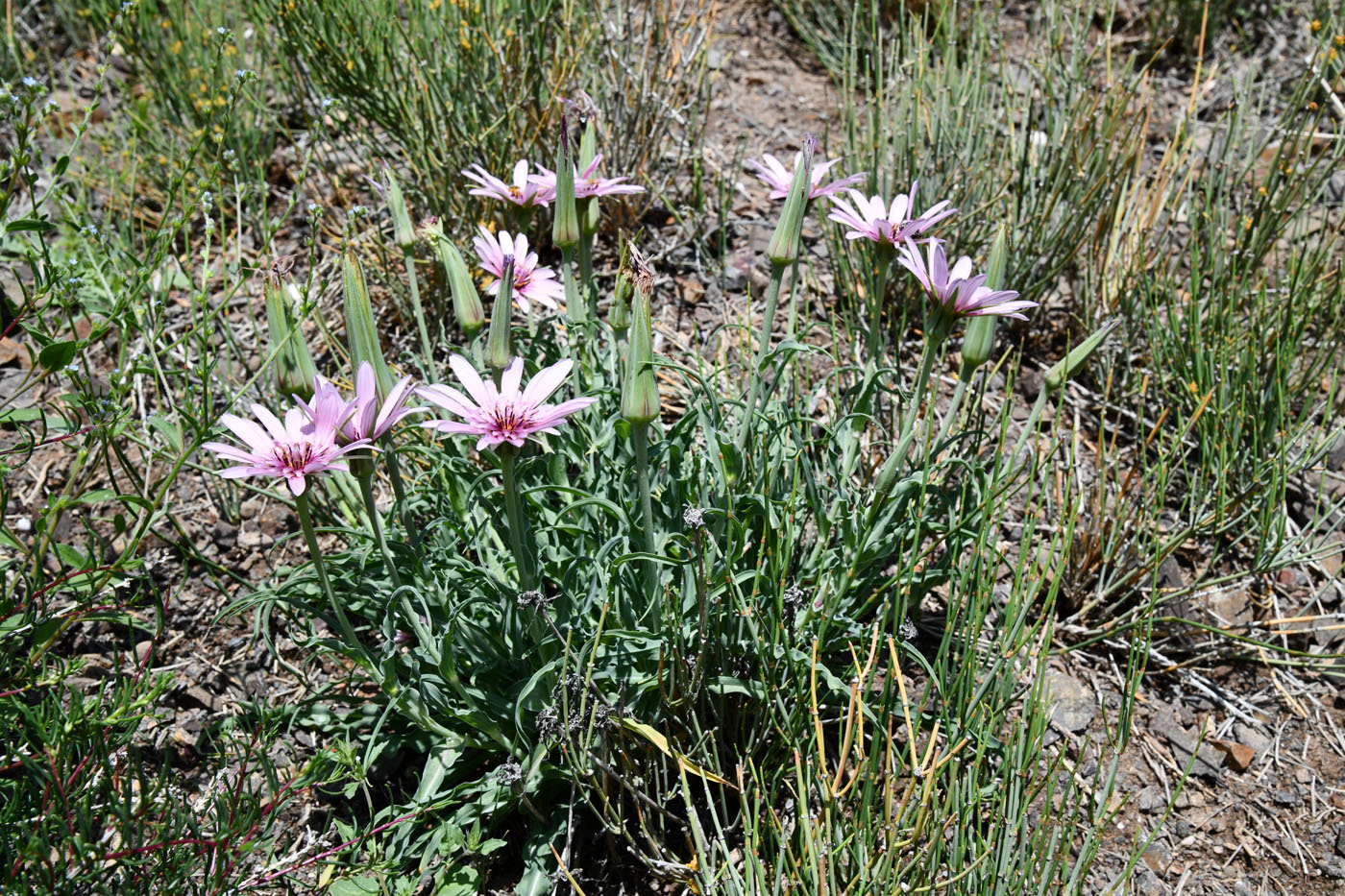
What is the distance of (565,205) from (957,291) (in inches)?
35.2

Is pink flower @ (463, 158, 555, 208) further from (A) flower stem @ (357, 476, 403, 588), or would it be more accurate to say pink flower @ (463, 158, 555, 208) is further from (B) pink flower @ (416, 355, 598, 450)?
(A) flower stem @ (357, 476, 403, 588)

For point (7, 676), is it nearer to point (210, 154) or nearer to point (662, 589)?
point (662, 589)

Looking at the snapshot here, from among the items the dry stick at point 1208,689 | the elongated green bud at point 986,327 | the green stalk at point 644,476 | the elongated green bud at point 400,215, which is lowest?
the dry stick at point 1208,689

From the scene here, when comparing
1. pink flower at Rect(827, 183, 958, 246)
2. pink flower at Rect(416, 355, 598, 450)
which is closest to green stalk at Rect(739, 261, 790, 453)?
pink flower at Rect(827, 183, 958, 246)

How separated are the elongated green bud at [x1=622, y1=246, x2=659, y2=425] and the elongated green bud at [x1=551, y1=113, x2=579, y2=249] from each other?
45cm

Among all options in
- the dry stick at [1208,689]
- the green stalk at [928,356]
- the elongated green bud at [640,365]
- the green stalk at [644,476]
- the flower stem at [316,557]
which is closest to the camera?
the flower stem at [316,557]

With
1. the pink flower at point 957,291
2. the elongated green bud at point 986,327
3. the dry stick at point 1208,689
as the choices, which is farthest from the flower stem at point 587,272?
the dry stick at point 1208,689

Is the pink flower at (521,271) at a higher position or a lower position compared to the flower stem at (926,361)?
higher

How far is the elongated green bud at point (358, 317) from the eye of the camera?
5.70 ft

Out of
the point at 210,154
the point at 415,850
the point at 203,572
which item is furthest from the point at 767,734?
the point at 210,154

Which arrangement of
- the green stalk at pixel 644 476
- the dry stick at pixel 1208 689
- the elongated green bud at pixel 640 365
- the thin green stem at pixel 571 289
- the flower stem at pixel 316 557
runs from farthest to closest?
the dry stick at pixel 1208 689 → the thin green stem at pixel 571 289 → the green stalk at pixel 644 476 → the elongated green bud at pixel 640 365 → the flower stem at pixel 316 557

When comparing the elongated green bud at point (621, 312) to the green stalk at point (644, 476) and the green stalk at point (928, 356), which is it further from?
the green stalk at point (928, 356)

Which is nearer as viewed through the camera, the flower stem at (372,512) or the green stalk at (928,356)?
the flower stem at (372,512)

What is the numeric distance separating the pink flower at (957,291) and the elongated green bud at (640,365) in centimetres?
62
